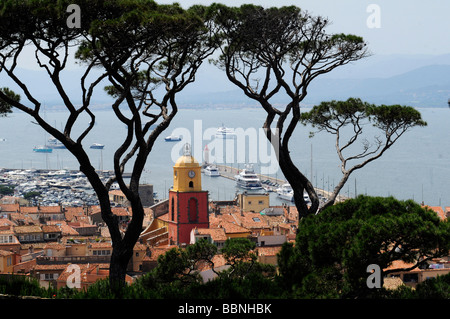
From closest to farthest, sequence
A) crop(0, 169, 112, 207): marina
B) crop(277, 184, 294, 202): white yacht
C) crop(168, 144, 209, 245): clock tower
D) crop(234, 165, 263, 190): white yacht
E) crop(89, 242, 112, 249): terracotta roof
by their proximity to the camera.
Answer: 1. crop(89, 242, 112, 249): terracotta roof
2. crop(168, 144, 209, 245): clock tower
3. crop(0, 169, 112, 207): marina
4. crop(277, 184, 294, 202): white yacht
5. crop(234, 165, 263, 190): white yacht

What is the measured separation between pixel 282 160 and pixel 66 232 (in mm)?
21778

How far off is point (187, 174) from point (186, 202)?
1137mm

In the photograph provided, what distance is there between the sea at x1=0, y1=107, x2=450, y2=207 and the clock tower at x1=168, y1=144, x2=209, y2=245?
766 inches

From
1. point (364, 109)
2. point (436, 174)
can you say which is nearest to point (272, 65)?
point (364, 109)

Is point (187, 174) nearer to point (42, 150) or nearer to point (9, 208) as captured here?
point (9, 208)

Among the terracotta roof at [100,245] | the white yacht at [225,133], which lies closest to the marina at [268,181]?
the white yacht at [225,133]

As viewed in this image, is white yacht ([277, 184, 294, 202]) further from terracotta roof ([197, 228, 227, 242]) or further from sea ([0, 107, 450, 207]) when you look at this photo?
terracotta roof ([197, 228, 227, 242])

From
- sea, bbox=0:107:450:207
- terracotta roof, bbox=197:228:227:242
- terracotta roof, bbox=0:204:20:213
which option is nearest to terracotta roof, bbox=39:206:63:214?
terracotta roof, bbox=0:204:20:213

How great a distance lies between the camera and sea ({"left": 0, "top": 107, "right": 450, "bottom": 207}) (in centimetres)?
6912

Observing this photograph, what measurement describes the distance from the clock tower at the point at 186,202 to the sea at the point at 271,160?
19464 mm

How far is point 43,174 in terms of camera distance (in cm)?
8481

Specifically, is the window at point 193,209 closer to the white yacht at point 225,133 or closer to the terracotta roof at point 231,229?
the terracotta roof at point 231,229

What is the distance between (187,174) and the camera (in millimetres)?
29062
